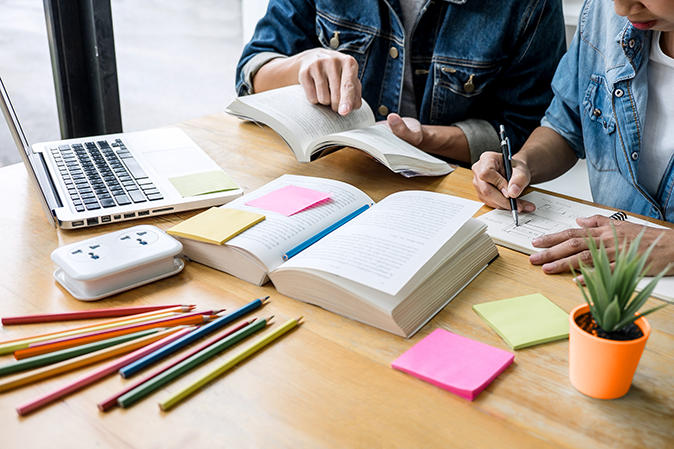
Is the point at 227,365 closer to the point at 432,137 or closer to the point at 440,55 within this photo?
the point at 432,137

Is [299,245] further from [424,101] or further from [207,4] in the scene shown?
[207,4]

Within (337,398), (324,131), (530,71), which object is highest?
(530,71)

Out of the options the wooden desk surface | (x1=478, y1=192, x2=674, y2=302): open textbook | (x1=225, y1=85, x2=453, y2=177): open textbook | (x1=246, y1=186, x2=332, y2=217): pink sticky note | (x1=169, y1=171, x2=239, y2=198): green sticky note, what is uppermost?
(x1=225, y1=85, x2=453, y2=177): open textbook

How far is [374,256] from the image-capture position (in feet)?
2.22

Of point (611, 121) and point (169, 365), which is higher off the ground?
point (611, 121)

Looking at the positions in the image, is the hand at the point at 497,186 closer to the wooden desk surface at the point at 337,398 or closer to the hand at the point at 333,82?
the wooden desk surface at the point at 337,398

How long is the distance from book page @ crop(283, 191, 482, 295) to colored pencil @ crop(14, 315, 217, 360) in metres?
0.14

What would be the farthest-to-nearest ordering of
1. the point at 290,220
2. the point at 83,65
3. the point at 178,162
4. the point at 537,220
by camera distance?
1. the point at 83,65
2. the point at 178,162
3. the point at 537,220
4. the point at 290,220

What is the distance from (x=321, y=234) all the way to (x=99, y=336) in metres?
0.35

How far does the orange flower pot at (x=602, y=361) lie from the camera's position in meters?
0.50

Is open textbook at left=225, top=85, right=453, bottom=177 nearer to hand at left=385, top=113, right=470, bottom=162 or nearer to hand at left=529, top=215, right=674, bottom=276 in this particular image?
hand at left=385, top=113, right=470, bottom=162

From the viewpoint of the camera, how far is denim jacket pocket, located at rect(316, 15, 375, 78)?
1486mm

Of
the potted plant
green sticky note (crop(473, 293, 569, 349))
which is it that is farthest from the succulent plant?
green sticky note (crop(473, 293, 569, 349))

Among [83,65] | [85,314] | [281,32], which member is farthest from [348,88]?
[83,65]
